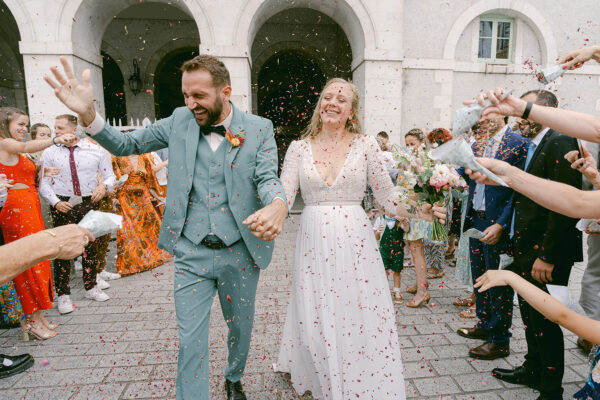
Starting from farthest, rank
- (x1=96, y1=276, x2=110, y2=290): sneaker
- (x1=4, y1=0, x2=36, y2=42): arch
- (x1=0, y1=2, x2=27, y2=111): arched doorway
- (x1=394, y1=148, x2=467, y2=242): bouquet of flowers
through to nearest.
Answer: (x1=0, y1=2, x2=27, y2=111): arched doorway < (x1=4, y1=0, x2=36, y2=42): arch < (x1=96, y1=276, x2=110, y2=290): sneaker < (x1=394, y1=148, x2=467, y2=242): bouquet of flowers

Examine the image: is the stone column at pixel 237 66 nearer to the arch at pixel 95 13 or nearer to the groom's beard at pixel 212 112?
the arch at pixel 95 13

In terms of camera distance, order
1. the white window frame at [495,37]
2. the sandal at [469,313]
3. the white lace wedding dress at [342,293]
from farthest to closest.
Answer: the white window frame at [495,37] < the sandal at [469,313] < the white lace wedding dress at [342,293]

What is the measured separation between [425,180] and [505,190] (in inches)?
43.6

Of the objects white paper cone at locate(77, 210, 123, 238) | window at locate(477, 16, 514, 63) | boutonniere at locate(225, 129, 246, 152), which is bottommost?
white paper cone at locate(77, 210, 123, 238)

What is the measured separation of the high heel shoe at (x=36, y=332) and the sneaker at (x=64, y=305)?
538 mm

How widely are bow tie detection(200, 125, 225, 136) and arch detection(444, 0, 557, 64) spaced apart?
31.5 feet

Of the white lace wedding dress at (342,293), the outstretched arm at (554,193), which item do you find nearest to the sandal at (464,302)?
the white lace wedding dress at (342,293)

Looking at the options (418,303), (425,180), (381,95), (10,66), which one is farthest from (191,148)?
(10,66)

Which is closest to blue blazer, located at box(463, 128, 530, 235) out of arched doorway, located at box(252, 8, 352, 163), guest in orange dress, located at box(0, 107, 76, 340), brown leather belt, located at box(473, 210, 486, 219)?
brown leather belt, located at box(473, 210, 486, 219)

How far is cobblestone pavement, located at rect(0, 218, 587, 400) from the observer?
2852mm

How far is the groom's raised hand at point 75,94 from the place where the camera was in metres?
1.95

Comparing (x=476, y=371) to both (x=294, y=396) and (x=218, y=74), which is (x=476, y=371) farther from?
(x=218, y=74)

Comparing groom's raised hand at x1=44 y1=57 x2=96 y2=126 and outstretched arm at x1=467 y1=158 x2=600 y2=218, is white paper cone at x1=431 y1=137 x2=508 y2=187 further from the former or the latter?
groom's raised hand at x1=44 y1=57 x2=96 y2=126

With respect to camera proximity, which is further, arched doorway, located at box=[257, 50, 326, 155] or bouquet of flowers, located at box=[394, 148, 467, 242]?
arched doorway, located at box=[257, 50, 326, 155]
